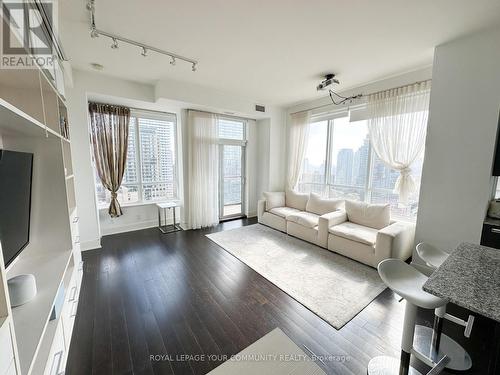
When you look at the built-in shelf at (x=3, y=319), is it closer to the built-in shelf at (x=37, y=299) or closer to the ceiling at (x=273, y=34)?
the built-in shelf at (x=37, y=299)

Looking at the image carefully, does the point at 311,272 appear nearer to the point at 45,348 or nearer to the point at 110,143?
the point at 45,348

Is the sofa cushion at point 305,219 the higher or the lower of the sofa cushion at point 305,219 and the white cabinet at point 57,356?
the higher

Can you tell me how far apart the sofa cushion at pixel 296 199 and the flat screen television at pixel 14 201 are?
4.05 metres

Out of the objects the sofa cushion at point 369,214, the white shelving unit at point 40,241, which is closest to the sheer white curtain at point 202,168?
the white shelving unit at point 40,241

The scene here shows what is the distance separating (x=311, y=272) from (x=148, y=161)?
3738 mm

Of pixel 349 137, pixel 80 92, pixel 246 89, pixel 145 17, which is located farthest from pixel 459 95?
pixel 80 92

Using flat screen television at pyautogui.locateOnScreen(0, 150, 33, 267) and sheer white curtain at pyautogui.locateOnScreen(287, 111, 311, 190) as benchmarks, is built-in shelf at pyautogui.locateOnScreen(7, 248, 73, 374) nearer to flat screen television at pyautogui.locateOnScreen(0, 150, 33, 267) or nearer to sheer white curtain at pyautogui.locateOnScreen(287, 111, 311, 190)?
flat screen television at pyautogui.locateOnScreen(0, 150, 33, 267)

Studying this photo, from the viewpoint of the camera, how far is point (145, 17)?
191 centimetres

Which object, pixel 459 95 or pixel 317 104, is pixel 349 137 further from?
pixel 459 95

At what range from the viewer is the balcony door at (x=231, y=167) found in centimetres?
485

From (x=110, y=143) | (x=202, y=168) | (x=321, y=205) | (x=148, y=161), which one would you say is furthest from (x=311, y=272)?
(x=110, y=143)

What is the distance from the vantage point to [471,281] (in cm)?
107

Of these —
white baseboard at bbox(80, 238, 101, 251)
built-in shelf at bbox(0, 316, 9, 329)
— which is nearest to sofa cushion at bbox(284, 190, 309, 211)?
white baseboard at bbox(80, 238, 101, 251)

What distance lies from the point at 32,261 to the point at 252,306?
193cm
